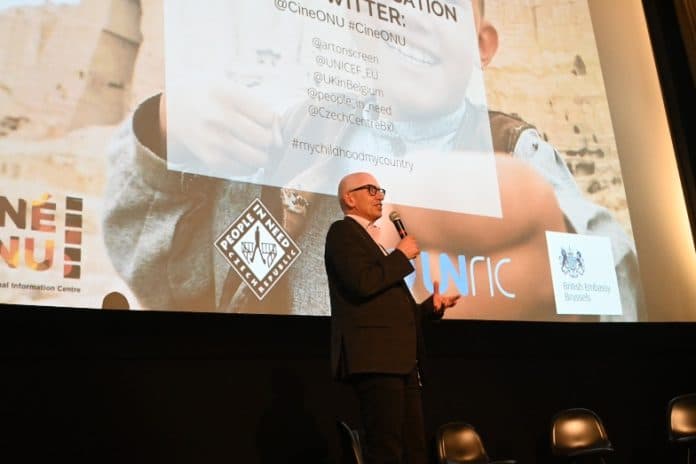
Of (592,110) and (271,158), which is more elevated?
(592,110)

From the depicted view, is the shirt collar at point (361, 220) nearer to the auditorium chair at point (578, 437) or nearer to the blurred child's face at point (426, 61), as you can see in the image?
the blurred child's face at point (426, 61)

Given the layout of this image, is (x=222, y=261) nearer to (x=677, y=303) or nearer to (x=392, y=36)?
(x=392, y=36)

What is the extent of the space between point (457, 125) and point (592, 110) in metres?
1.04

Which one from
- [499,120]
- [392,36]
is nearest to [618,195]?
[499,120]

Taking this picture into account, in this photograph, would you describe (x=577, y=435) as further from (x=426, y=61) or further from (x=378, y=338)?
(x=426, y=61)

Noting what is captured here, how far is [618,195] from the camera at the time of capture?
4.75 metres

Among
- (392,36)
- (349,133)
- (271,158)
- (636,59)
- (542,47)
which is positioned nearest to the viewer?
(271,158)

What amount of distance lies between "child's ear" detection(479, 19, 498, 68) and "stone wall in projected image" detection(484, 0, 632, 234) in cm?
4

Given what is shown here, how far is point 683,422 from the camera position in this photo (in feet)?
12.5

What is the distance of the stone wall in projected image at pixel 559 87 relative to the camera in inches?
179

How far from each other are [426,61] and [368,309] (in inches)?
80.0

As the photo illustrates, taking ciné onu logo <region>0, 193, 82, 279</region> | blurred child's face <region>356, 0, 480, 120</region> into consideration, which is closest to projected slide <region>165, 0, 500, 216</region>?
blurred child's face <region>356, 0, 480, 120</region>

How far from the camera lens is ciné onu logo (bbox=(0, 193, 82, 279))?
2.90 m

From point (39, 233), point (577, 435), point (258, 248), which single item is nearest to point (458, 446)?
point (577, 435)
